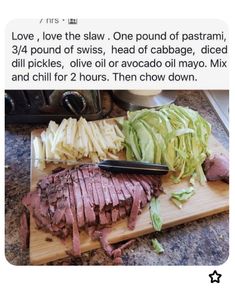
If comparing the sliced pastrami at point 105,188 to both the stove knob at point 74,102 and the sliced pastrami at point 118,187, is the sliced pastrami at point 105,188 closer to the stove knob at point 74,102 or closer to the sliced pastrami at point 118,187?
the sliced pastrami at point 118,187

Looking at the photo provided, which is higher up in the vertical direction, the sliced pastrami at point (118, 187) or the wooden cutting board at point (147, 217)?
the sliced pastrami at point (118, 187)

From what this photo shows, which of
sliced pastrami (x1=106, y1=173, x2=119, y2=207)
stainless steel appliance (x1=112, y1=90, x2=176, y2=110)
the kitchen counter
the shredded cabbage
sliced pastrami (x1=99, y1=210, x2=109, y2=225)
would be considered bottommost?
the kitchen counter

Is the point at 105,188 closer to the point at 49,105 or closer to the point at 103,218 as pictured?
the point at 103,218

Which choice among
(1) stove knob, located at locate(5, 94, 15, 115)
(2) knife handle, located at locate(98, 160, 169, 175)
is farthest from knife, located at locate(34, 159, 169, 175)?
(1) stove knob, located at locate(5, 94, 15, 115)

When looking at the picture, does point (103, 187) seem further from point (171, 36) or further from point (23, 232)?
point (171, 36)

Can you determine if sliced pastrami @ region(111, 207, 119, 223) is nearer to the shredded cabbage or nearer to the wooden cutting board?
the wooden cutting board

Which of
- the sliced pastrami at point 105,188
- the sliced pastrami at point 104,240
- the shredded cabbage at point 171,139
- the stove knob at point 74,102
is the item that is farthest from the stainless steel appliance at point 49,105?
the sliced pastrami at point 104,240
